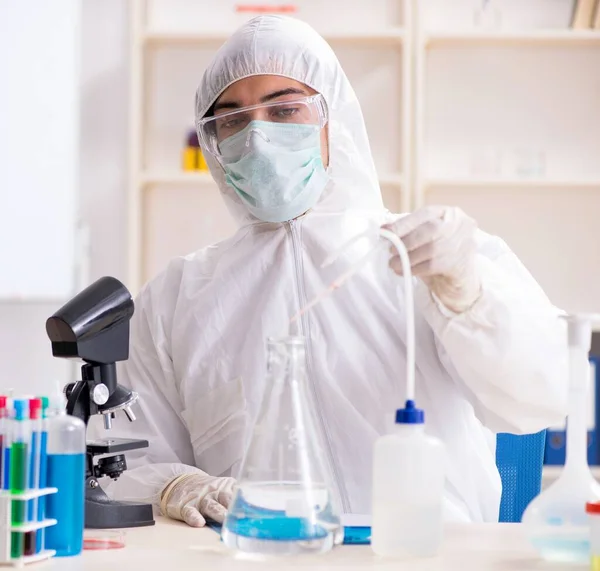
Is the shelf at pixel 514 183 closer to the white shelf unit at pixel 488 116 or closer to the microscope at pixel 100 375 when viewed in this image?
the white shelf unit at pixel 488 116

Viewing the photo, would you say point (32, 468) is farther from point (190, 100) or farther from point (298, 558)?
point (190, 100)

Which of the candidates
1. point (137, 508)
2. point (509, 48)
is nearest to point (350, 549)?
point (137, 508)

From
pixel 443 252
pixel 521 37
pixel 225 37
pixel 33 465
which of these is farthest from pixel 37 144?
pixel 33 465

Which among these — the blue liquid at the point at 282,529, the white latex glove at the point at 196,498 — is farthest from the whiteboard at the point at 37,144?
the blue liquid at the point at 282,529

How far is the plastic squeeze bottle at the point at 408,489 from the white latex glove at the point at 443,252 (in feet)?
0.90

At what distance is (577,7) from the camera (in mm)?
3141

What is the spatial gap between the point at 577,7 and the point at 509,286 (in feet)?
7.04

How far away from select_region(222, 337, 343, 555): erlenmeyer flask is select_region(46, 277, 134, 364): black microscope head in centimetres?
25

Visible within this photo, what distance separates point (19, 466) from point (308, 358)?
2.35ft

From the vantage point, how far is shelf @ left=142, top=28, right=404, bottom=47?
3137 millimetres

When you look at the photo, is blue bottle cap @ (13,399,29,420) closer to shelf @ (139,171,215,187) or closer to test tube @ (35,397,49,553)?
test tube @ (35,397,49,553)

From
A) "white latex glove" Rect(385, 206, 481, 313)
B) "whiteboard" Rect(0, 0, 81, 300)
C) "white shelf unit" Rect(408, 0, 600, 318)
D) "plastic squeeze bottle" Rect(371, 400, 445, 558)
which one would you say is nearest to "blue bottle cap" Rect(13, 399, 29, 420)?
"plastic squeeze bottle" Rect(371, 400, 445, 558)

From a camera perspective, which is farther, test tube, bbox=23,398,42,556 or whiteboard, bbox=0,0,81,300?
whiteboard, bbox=0,0,81,300

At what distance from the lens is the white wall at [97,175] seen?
3.34 meters
